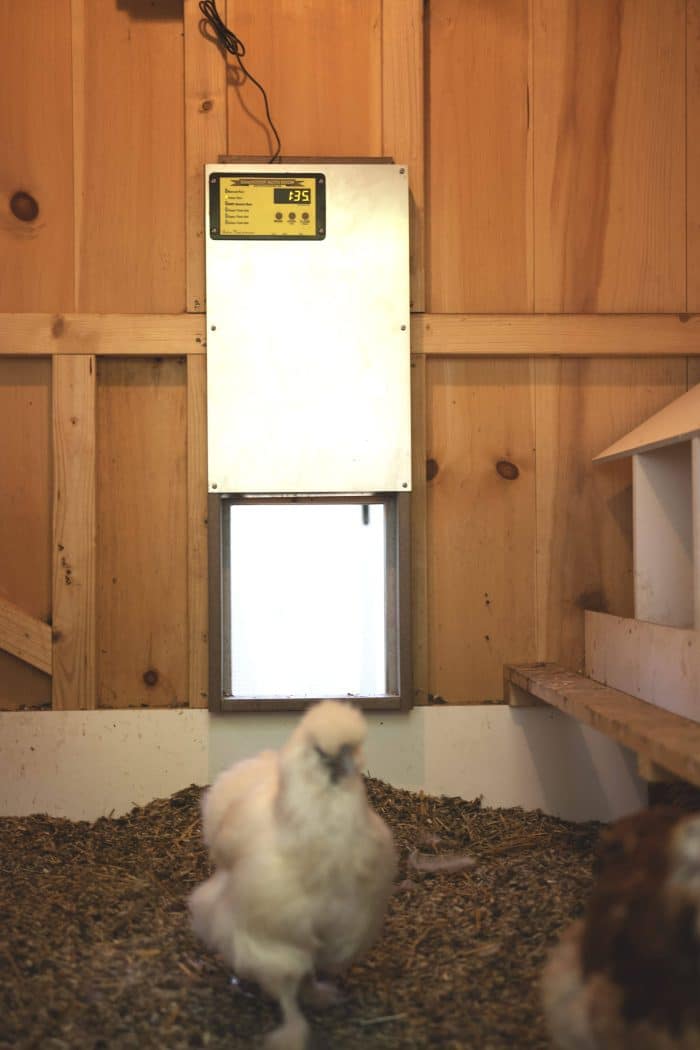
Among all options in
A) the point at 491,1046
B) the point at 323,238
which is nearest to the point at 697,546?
the point at 491,1046

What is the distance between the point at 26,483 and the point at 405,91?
5.95 ft

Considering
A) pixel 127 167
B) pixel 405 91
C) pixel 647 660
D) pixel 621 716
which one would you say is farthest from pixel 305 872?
pixel 405 91

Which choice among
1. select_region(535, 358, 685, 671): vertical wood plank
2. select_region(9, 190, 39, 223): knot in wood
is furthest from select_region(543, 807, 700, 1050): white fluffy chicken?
select_region(9, 190, 39, 223): knot in wood

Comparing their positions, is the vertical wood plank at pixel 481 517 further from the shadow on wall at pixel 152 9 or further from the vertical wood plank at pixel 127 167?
the shadow on wall at pixel 152 9

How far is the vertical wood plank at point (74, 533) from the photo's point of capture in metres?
3.38

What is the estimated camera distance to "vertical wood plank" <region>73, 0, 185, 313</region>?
11.3 ft

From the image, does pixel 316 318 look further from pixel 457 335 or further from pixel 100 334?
pixel 100 334

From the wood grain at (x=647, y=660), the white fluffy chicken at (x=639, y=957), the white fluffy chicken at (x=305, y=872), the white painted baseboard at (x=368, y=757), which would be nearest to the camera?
the white fluffy chicken at (x=639, y=957)

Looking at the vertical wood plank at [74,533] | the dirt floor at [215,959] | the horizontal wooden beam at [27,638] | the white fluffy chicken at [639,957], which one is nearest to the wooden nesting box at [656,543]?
the dirt floor at [215,959]

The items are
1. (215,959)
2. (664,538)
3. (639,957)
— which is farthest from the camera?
(664,538)

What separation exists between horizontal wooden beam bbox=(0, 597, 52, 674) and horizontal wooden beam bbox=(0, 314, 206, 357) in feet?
2.80

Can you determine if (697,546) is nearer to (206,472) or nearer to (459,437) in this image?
(459,437)

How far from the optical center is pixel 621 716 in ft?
7.88

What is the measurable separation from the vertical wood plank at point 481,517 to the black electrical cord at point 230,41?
955mm
